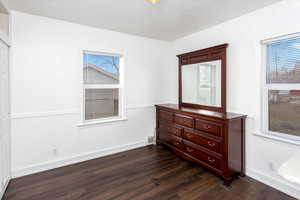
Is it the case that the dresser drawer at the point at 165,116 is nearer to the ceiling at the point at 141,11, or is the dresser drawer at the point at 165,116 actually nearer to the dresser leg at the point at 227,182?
the dresser leg at the point at 227,182

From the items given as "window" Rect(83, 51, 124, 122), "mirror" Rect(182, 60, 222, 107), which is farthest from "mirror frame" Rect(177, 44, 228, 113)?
"window" Rect(83, 51, 124, 122)

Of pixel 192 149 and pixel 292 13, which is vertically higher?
pixel 292 13

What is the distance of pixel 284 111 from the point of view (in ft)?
6.97

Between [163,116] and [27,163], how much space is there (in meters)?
2.47

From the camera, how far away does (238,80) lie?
2.51m

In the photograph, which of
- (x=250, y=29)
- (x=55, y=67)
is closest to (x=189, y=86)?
(x=250, y=29)

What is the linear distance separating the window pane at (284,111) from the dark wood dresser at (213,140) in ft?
1.25

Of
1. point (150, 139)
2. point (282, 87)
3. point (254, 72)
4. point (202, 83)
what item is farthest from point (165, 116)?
point (282, 87)

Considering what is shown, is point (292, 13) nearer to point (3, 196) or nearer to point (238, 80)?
point (238, 80)

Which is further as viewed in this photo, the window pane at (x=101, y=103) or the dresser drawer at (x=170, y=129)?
the window pane at (x=101, y=103)

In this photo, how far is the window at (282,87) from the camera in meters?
2.00

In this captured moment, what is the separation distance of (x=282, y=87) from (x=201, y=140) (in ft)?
4.32

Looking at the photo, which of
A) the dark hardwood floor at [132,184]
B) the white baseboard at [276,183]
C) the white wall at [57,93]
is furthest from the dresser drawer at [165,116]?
the white baseboard at [276,183]

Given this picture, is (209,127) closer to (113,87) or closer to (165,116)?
(165,116)
